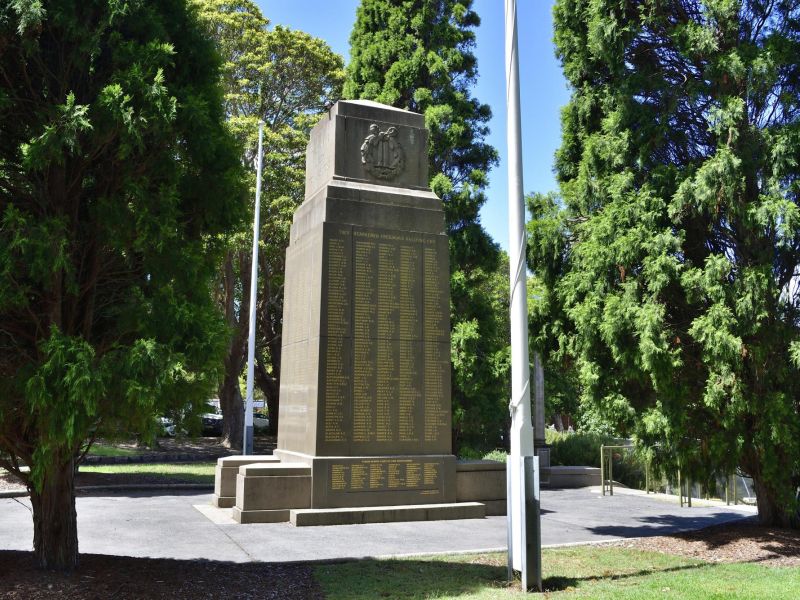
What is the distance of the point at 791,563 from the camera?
852 centimetres

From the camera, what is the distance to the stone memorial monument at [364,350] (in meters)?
11.4

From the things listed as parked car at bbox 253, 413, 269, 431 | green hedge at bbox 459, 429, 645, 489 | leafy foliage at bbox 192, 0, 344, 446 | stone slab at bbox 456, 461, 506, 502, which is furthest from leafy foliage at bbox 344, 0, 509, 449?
parked car at bbox 253, 413, 269, 431

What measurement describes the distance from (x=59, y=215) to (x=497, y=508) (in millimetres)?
9026

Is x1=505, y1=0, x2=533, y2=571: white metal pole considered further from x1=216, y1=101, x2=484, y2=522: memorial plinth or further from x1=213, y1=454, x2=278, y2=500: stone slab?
x1=213, y1=454, x2=278, y2=500: stone slab

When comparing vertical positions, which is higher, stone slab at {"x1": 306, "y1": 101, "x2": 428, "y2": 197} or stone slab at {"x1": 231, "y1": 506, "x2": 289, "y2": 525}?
stone slab at {"x1": 306, "y1": 101, "x2": 428, "y2": 197}

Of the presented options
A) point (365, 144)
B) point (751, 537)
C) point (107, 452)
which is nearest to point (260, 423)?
point (107, 452)

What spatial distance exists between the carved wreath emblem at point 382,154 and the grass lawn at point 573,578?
7124mm

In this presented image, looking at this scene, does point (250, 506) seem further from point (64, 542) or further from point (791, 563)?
point (791, 563)

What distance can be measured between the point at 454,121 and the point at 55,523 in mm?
16706

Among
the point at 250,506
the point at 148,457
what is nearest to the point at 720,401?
the point at 250,506

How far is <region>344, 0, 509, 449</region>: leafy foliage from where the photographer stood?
19.9 m

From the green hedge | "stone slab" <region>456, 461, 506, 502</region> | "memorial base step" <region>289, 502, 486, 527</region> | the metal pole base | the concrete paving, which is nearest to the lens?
the concrete paving

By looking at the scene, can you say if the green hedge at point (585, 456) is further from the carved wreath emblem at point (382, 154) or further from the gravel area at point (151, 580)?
the gravel area at point (151, 580)

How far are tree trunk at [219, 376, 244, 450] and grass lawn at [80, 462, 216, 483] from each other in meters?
6.75
